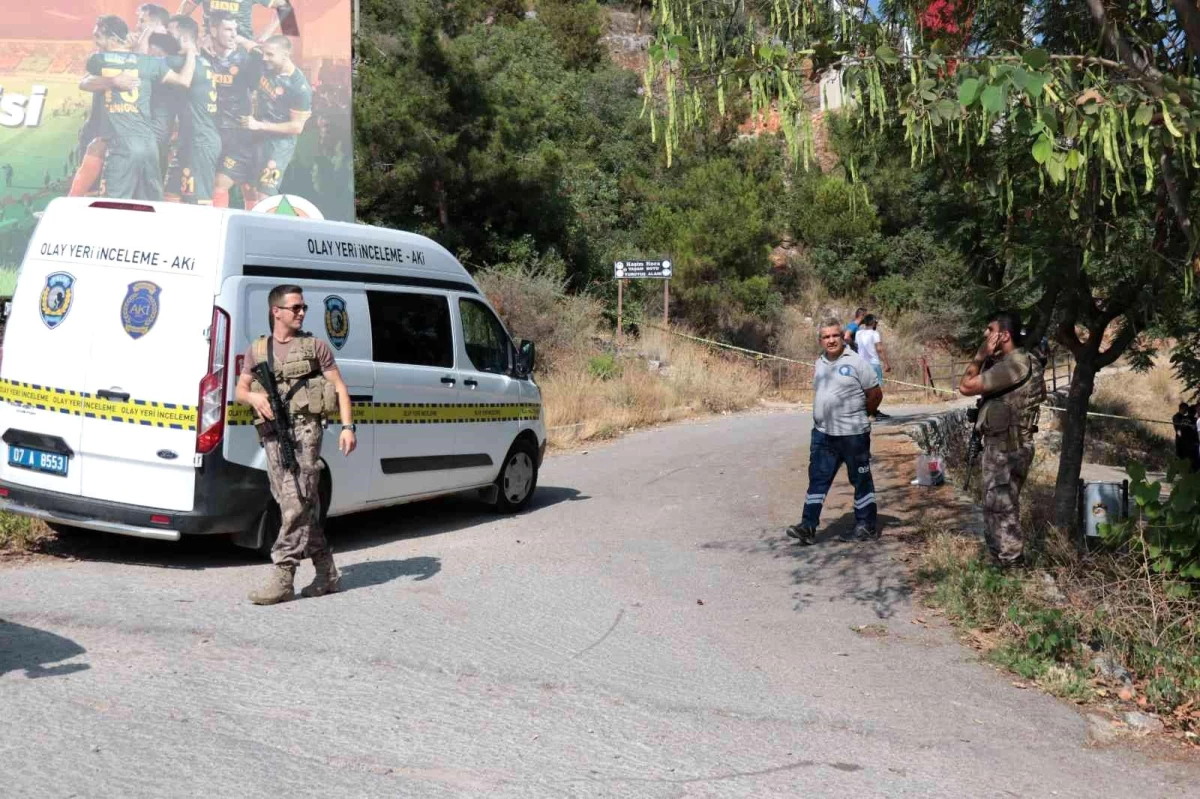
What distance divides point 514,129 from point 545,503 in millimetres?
16783

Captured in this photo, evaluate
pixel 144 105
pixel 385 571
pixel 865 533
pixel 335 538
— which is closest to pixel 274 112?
pixel 144 105

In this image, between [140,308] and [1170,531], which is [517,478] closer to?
[140,308]

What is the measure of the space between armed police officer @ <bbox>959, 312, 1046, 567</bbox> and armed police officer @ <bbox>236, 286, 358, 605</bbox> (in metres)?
4.02

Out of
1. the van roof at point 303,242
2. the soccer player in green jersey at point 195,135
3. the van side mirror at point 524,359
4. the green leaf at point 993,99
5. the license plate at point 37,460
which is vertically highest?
the soccer player in green jersey at point 195,135

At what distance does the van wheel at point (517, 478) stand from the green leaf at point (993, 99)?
6700 millimetres

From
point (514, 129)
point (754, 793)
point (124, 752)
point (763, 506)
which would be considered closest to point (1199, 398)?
point (763, 506)

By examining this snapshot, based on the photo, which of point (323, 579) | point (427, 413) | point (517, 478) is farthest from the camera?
point (517, 478)

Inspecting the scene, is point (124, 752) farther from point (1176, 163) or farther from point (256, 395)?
point (1176, 163)

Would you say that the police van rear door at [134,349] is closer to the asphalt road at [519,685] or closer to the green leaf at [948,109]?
the asphalt road at [519,685]

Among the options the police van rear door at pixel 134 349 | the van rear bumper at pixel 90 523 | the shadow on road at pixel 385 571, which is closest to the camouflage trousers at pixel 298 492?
the shadow on road at pixel 385 571

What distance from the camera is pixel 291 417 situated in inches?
292

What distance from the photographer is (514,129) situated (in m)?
27.2

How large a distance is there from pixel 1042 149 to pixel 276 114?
1916cm

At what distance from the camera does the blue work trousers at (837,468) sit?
31.4ft
